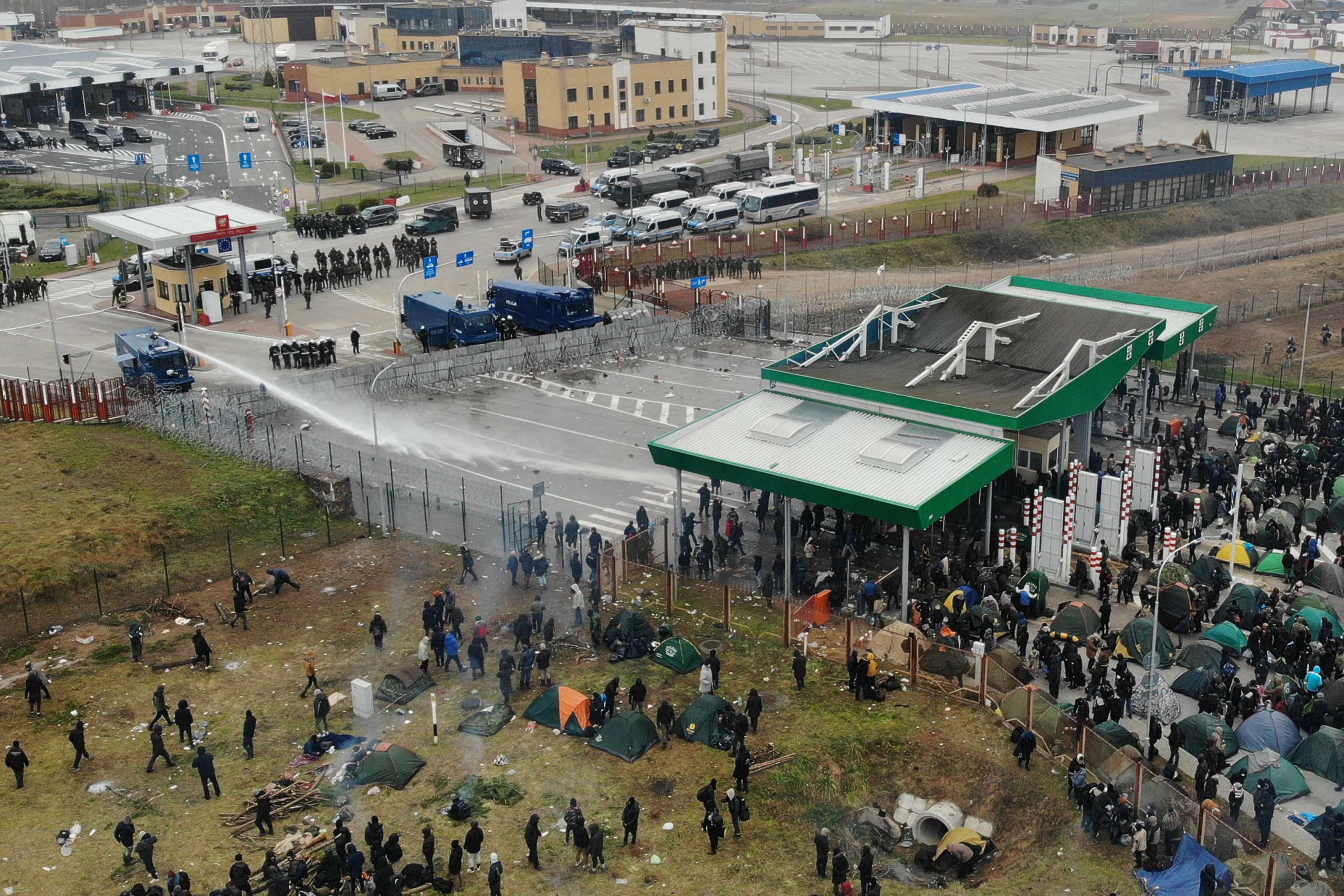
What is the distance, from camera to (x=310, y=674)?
31047 mm

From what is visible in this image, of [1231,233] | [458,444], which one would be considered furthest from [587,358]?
[1231,233]

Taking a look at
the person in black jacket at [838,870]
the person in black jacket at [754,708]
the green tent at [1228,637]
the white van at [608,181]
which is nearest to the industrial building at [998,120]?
the white van at [608,181]

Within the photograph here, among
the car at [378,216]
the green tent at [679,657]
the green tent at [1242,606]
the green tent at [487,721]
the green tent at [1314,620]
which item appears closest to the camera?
the green tent at [487,721]

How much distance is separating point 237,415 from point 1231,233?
60.2 meters

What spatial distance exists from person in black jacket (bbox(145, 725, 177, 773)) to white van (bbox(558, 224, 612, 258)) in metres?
46.3

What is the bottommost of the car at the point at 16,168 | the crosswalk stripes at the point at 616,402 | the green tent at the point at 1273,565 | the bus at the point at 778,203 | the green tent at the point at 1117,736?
the green tent at the point at 1273,565

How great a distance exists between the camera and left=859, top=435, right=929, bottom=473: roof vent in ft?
119

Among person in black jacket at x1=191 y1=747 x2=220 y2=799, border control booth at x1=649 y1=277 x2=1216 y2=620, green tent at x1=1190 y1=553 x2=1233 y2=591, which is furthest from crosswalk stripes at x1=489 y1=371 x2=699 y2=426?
person in black jacket at x1=191 y1=747 x2=220 y2=799

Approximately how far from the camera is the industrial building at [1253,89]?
363 feet

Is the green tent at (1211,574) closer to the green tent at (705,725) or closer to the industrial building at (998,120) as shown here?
the green tent at (705,725)

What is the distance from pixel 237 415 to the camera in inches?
1786

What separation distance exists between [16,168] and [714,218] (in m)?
51.8

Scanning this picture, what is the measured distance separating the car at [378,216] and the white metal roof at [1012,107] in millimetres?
37046

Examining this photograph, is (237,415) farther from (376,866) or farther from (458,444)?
(376,866)
